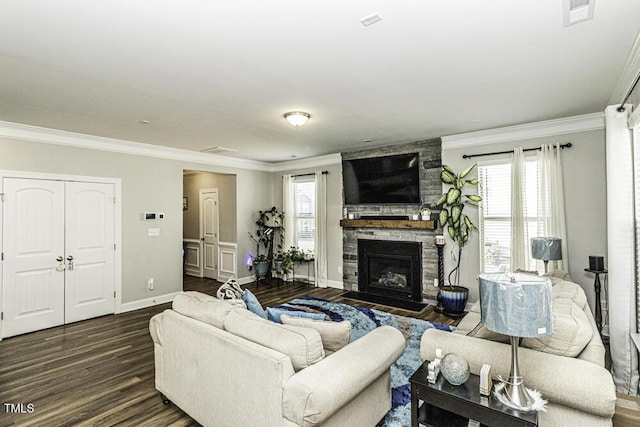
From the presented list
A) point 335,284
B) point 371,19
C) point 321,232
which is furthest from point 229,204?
point 371,19

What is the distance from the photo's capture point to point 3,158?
13.3ft

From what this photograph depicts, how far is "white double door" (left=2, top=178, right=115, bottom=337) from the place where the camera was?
163 inches

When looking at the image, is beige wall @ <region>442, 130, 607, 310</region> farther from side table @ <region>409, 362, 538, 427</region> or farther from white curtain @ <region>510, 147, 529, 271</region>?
side table @ <region>409, 362, 538, 427</region>

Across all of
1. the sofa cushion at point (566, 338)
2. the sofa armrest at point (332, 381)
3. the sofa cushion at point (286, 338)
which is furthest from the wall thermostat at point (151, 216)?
the sofa cushion at point (566, 338)

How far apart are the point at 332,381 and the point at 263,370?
0.38 meters

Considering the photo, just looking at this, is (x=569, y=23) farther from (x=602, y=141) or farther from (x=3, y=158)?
(x=3, y=158)

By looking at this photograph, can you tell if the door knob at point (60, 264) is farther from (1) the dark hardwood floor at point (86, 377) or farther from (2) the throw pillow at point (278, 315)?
(2) the throw pillow at point (278, 315)

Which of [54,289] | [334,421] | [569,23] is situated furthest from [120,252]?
[569,23]

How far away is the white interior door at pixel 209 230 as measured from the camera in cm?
738

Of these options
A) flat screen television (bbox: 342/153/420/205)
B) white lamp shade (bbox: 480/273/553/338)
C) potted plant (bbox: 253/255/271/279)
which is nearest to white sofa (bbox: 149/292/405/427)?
white lamp shade (bbox: 480/273/553/338)

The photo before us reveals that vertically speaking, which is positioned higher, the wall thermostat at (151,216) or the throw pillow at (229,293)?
the wall thermostat at (151,216)

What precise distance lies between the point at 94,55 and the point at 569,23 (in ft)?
10.7

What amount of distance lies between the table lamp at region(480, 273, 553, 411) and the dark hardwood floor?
219 centimetres

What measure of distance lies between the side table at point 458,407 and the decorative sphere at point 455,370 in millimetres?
48
